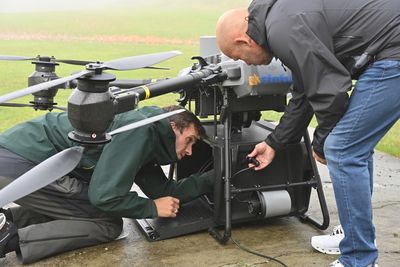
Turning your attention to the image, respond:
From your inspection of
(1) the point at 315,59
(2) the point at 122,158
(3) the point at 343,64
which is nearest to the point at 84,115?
(2) the point at 122,158

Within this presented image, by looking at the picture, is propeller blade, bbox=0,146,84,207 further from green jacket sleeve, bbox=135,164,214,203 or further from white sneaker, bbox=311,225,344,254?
white sneaker, bbox=311,225,344,254

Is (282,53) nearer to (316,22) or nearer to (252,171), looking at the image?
(316,22)

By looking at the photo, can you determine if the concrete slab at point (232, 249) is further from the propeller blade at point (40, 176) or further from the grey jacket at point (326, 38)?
the propeller blade at point (40, 176)

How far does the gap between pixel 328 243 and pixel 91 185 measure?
57.4 inches

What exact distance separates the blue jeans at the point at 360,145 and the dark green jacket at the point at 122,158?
109cm

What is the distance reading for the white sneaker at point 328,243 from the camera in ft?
10.2

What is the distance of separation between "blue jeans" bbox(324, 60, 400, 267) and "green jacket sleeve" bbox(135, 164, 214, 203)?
3.64ft

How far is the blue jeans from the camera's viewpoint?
242 centimetres

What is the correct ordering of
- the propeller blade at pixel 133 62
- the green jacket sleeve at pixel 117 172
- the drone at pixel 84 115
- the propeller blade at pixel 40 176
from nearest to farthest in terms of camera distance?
the propeller blade at pixel 40 176 → the drone at pixel 84 115 → the propeller blade at pixel 133 62 → the green jacket sleeve at pixel 117 172

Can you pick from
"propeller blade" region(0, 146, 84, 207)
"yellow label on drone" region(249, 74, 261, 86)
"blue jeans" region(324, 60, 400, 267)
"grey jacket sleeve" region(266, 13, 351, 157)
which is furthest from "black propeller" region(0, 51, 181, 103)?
"blue jeans" region(324, 60, 400, 267)

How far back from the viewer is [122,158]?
2.98 meters

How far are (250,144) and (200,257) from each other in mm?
770

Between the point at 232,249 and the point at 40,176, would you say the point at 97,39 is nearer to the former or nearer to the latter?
the point at 232,249

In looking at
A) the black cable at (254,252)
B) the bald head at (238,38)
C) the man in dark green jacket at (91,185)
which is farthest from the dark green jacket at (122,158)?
the bald head at (238,38)
